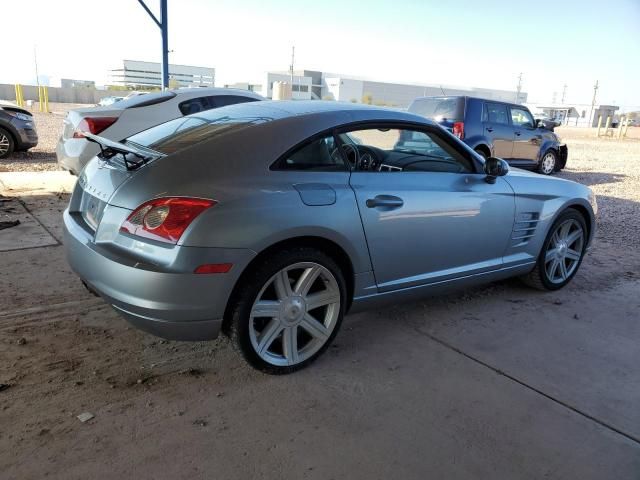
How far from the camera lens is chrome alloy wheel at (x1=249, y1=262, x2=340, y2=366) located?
301 centimetres

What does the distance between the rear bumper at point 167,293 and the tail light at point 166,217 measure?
0.16 meters

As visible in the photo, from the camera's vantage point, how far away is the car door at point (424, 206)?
3.38 meters

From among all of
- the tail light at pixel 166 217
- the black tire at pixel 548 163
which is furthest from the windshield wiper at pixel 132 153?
the black tire at pixel 548 163

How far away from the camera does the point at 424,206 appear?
355cm

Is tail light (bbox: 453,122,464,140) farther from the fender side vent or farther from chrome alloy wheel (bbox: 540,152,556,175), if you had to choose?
the fender side vent

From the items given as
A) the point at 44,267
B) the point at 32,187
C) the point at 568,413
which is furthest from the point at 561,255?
the point at 32,187

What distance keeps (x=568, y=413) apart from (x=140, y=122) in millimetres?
6349

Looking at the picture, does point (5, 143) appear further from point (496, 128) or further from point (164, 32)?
point (496, 128)

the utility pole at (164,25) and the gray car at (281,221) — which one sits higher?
the utility pole at (164,25)

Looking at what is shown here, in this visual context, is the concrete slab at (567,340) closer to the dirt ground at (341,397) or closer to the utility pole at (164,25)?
the dirt ground at (341,397)

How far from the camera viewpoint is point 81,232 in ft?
10.2

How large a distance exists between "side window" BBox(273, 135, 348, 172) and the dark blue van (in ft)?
25.3

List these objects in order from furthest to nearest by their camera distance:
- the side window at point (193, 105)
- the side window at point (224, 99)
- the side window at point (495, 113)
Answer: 1. the side window at point (495, 113)
2. the side window at point (224, 99)
3. the side window at point (193, 105)

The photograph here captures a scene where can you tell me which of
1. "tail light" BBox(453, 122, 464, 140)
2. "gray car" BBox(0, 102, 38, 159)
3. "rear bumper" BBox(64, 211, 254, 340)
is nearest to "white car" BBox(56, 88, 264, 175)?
"gray car" BBox(0, 102, 38, 159)
